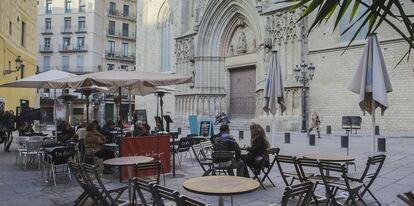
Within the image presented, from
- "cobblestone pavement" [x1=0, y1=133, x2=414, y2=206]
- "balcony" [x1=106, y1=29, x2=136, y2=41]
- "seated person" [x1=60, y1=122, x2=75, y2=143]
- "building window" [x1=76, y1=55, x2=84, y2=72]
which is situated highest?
"balcony" [x1=106, y1=29, x2=136, y2=41]

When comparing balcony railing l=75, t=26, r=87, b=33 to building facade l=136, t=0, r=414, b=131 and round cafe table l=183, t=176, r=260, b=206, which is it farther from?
round cafe table l=183, t=176, r=260, b=206

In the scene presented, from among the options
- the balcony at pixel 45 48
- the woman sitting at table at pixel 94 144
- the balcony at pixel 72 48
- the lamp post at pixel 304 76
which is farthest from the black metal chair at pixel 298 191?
the balcony at pixel 45 48

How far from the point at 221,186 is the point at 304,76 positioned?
16.8m

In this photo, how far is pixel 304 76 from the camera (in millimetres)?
20141

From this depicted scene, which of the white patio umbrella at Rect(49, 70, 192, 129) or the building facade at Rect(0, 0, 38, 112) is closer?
the white patio umbrella at Rect(49, 70, 192, 129)

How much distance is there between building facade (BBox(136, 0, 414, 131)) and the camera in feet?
65.5

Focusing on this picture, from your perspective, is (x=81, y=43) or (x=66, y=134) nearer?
(x=66, y=134)

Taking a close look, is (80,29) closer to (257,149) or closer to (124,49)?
(124,49)

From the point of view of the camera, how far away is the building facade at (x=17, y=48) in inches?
814

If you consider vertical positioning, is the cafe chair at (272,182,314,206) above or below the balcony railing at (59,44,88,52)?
below

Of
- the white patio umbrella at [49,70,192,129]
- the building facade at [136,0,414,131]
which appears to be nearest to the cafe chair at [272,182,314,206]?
the white patio umbrella at [49,70,192,129]

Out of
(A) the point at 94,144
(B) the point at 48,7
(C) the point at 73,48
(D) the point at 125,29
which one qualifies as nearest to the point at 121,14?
(D) the point at 125,29

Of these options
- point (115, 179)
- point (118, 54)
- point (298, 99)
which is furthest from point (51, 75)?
point (118, 54)

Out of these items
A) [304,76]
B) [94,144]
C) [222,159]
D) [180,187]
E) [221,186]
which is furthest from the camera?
[304,76]
